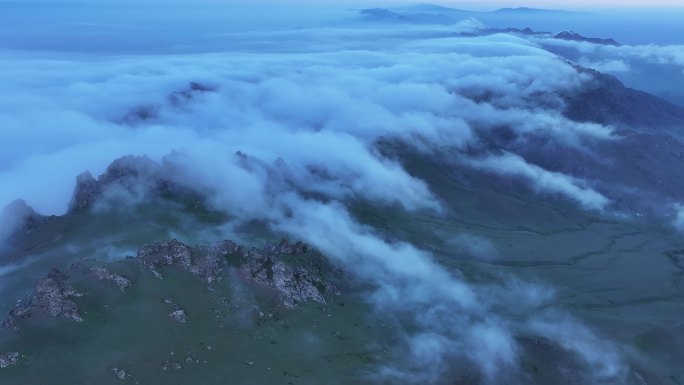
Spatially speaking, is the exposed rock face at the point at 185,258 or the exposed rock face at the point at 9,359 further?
the exposed rock face at the point at 185,258

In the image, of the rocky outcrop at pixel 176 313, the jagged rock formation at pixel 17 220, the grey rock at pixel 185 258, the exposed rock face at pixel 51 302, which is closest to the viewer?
the exposed rock face at pixel 51 302

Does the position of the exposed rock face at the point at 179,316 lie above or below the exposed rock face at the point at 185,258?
below

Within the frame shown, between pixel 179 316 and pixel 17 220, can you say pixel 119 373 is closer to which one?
pixel 179 316

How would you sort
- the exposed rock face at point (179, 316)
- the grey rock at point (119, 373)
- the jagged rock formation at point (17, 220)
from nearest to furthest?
the grey rock at point (119, 373)
the exposed rock face at point (179, 316)
the jagged rock formation at point (17, 220)

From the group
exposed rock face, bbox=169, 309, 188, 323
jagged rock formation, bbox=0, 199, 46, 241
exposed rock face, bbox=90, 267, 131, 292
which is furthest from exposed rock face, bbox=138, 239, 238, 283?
jagged rock formation, bbox=0, 199, 46, 241

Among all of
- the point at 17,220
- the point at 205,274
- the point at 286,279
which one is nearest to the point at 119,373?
the point at 205,274

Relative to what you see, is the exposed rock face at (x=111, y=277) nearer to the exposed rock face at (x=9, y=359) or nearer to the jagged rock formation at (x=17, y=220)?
the exposed rock face at (x=9, y=359)

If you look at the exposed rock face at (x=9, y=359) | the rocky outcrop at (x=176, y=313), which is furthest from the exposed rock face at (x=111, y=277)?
the exposed rock face at (x=9, y=359)

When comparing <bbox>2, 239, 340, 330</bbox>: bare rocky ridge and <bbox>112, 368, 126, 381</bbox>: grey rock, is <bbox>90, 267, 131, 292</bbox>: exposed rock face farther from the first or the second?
<bbox>112, 368, 126, 381</bbox>: grey rock
